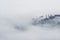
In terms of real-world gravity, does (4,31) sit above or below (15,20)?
below

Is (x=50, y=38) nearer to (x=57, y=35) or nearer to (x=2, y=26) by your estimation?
(x=57, y=35)

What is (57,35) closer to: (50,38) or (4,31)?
(50,38)

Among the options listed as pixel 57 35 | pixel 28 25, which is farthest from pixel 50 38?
pixel 28 25

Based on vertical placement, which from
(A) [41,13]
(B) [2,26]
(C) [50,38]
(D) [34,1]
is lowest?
(C) [50,38]

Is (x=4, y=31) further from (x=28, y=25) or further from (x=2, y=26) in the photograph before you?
(x=28, y=25)

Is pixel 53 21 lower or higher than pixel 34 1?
lower

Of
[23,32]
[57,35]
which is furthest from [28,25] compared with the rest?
[57,35]
